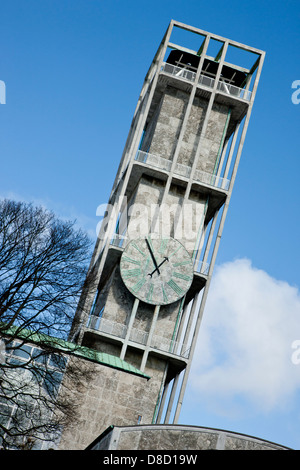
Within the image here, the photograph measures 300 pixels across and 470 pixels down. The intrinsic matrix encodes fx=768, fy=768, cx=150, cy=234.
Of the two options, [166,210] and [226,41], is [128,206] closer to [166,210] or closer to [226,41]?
[166,210]

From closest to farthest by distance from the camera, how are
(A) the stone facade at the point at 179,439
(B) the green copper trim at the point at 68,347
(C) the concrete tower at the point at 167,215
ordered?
(A) the stone facade at the point at 179,439 → (B) the green copper trim at the point at 68,347 → (C) the concrete tower at the point at 167,215

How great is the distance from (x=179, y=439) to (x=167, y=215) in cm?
2314

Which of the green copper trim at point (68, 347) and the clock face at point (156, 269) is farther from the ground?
the clock face at point (156, 269)

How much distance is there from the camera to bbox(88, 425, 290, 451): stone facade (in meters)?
23.1

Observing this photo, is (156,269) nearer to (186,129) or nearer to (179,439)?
(186,129)

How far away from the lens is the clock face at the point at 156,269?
4322cm

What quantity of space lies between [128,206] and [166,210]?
2734 millimetres

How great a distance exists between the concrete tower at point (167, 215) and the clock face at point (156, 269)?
6 centimetres

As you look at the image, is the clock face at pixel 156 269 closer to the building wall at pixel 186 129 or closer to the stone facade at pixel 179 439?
the building wall at pixel 186 129

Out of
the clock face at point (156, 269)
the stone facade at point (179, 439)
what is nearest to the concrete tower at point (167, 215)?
the clock face at point (156, 269)

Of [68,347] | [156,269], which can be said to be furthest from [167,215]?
A: [68,347]

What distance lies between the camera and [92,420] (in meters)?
34.8

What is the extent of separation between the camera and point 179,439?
23.5 meters

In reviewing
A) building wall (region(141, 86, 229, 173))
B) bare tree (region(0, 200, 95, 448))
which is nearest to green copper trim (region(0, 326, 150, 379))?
bare tree (region(0, 200, 95, 448))
